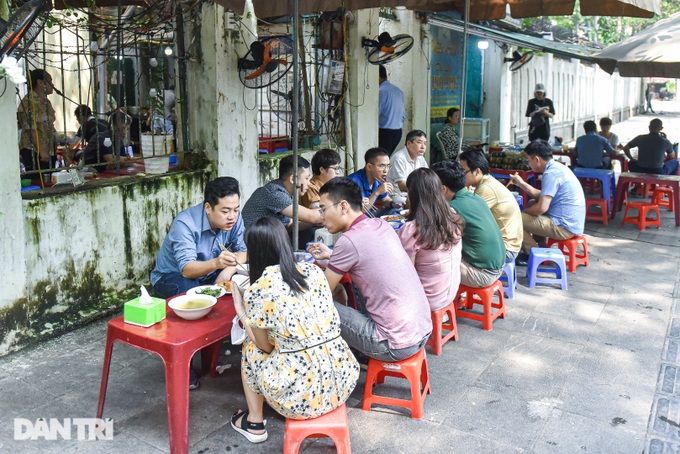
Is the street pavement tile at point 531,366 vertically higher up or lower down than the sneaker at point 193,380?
lower down

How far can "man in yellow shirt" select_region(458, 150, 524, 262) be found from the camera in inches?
226

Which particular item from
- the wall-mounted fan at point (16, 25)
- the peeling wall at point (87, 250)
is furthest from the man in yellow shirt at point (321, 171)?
the wall-mounted fan at point (16, 25)

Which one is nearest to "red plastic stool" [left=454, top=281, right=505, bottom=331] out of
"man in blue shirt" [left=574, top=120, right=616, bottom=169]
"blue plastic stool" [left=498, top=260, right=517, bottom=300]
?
"blue plastic stool" [left=498, top=260, right=517, bottom=300]

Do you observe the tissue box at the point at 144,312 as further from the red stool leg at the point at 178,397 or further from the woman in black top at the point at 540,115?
the woman in black top at the point at 540,115

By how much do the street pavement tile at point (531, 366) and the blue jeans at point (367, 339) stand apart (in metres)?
0.82

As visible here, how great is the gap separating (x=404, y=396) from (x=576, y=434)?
1.01 meters

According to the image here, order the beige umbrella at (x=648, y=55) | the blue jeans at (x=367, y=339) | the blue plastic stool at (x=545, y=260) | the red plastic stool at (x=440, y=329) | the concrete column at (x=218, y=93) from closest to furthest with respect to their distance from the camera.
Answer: the blue jeans at (x=367, y=339)
the red plastic stool at (x=440, y=329)
the concrete column at (x=218, y=93)
the blue plastic stool at (x=545, y=260)
the beige umbrella at (x=648, y=55)

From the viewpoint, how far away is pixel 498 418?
12.5 feet

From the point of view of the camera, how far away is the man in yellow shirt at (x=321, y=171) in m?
5.85

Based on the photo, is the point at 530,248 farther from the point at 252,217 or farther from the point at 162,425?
the point at 162,425

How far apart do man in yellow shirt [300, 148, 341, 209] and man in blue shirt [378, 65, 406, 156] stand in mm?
3145

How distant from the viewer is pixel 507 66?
14609 millimetres

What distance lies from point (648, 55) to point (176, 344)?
6.92 metres

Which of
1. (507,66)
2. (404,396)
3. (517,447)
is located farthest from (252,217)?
(507,66)
